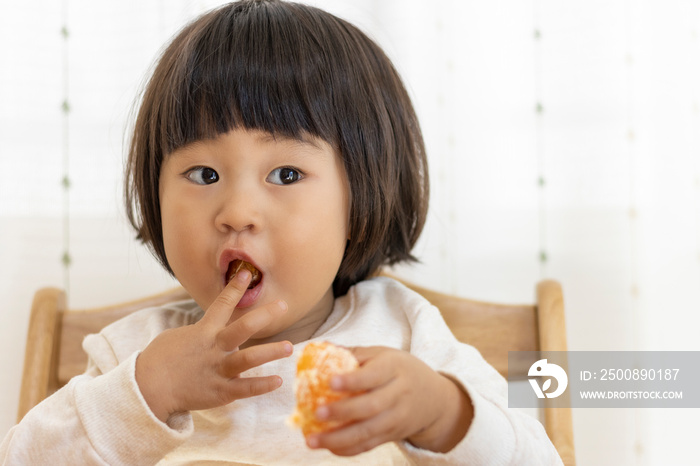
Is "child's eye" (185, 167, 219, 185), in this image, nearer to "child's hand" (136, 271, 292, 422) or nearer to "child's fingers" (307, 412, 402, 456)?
"child's hand" (136, 271, 292, 422)

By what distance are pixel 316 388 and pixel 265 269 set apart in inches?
9.4

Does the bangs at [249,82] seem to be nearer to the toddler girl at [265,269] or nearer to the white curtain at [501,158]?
the toddler girl at [265,269]

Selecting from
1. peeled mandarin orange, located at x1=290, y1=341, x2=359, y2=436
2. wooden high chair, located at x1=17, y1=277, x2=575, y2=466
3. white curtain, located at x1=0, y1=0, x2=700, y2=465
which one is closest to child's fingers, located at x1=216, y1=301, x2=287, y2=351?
peeled mandarin orange, located at x1=290, y1=341, x2=359, y2=436

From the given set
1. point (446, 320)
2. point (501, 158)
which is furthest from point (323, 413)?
point (501, 158)

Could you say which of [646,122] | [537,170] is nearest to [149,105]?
[537,170]

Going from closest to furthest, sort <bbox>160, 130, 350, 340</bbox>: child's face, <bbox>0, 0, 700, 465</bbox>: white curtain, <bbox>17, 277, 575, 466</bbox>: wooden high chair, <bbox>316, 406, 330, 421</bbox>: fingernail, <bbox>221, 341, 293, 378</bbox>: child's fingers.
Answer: <bbox>316, 406, 330, 421</bbox>: fingernail
<bbox>221, 341, 293, 378</bbox>: child's fingers
<bbox>160, 130, 350, 340</bbox>: child's face
<bbox>17, 277, 575, 466</bbox>: wooden high chair
<bbox>0, 0, 700, 465</bbox>: white curtain

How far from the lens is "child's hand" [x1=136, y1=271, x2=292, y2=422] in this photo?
2.10 feet

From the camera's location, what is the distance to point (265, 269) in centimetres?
73

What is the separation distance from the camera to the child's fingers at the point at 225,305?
0.67m

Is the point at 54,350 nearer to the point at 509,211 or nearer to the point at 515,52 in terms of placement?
the point at 509,211

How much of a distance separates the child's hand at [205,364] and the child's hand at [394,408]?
13cm

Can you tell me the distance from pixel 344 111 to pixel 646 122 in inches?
25.6

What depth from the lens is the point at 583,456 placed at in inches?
48.1

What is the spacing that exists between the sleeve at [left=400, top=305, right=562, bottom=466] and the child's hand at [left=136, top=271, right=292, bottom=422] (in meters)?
0.17
